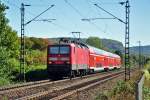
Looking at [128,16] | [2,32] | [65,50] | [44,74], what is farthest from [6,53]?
[44,74]

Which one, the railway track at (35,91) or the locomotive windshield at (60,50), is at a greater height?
the locomotive windshield at (60,50)

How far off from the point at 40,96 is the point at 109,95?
3.87 m

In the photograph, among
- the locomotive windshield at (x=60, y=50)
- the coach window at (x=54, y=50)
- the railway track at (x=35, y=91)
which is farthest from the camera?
the coach window at (x=54, y=50)

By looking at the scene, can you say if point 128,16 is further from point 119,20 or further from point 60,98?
point 60,98

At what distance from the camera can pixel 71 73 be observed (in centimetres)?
3747

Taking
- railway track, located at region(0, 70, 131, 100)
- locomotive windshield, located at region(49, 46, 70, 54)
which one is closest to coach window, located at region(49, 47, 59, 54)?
locomotive windshield, located at region(49, 46, 70, 54)

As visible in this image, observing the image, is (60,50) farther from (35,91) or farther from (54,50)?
(35,91)

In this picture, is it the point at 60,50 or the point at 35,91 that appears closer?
the point at 35,91

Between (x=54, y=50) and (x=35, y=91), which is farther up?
(x=54, y=50)

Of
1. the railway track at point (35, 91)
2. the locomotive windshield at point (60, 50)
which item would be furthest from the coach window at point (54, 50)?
the railway track at point (35, 91)

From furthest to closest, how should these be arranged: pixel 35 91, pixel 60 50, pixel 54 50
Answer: pixel 54 50, pixel 60 50, pixel 35 91

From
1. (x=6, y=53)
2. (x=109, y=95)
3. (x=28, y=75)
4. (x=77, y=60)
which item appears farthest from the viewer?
(x=28, y=75)

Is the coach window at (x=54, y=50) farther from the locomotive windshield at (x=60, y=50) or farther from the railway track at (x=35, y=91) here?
the railway track at (x=35, y=91)

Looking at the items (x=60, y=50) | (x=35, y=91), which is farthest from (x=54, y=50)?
(x=35, y=91)
